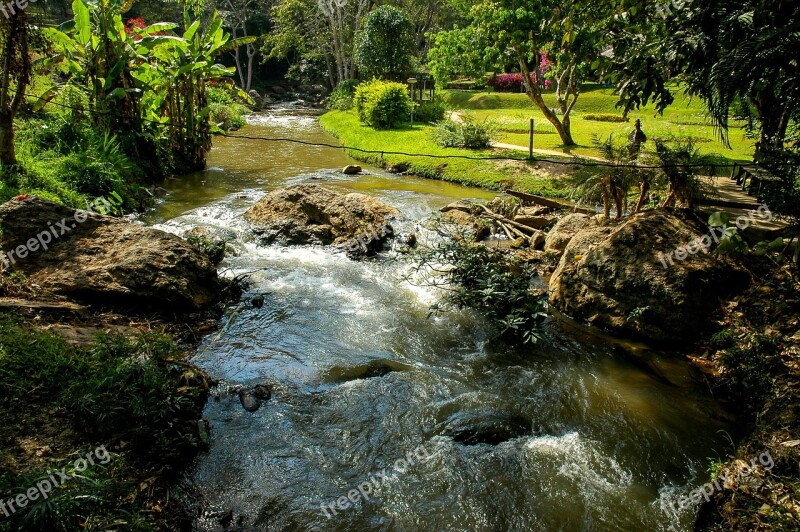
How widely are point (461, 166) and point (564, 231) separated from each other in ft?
26.9

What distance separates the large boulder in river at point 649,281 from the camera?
7.11m

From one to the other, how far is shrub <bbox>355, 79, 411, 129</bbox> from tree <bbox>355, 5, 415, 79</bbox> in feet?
19.5

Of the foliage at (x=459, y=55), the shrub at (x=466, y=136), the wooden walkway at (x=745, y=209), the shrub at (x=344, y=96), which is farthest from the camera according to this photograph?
the shrub at (x=344, y=96)

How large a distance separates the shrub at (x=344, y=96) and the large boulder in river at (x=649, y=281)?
26.5 meters

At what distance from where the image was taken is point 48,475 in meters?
3.72

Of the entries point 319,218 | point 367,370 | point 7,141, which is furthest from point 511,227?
point 7,141

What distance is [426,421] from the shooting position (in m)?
5.62

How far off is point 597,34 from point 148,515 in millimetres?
7644

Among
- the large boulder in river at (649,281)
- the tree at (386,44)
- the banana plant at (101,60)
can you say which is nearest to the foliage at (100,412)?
the large boulder in river at (649,281)

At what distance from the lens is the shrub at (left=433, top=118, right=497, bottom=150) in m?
19.5

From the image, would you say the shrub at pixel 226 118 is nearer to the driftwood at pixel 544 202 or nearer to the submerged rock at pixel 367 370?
the driftwood at pixel 544 202

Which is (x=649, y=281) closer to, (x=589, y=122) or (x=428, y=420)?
(x=428, y=420)

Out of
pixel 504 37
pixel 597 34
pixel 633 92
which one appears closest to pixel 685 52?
pixel 633 92

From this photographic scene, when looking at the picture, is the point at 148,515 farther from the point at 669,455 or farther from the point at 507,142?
the point at 507,142
